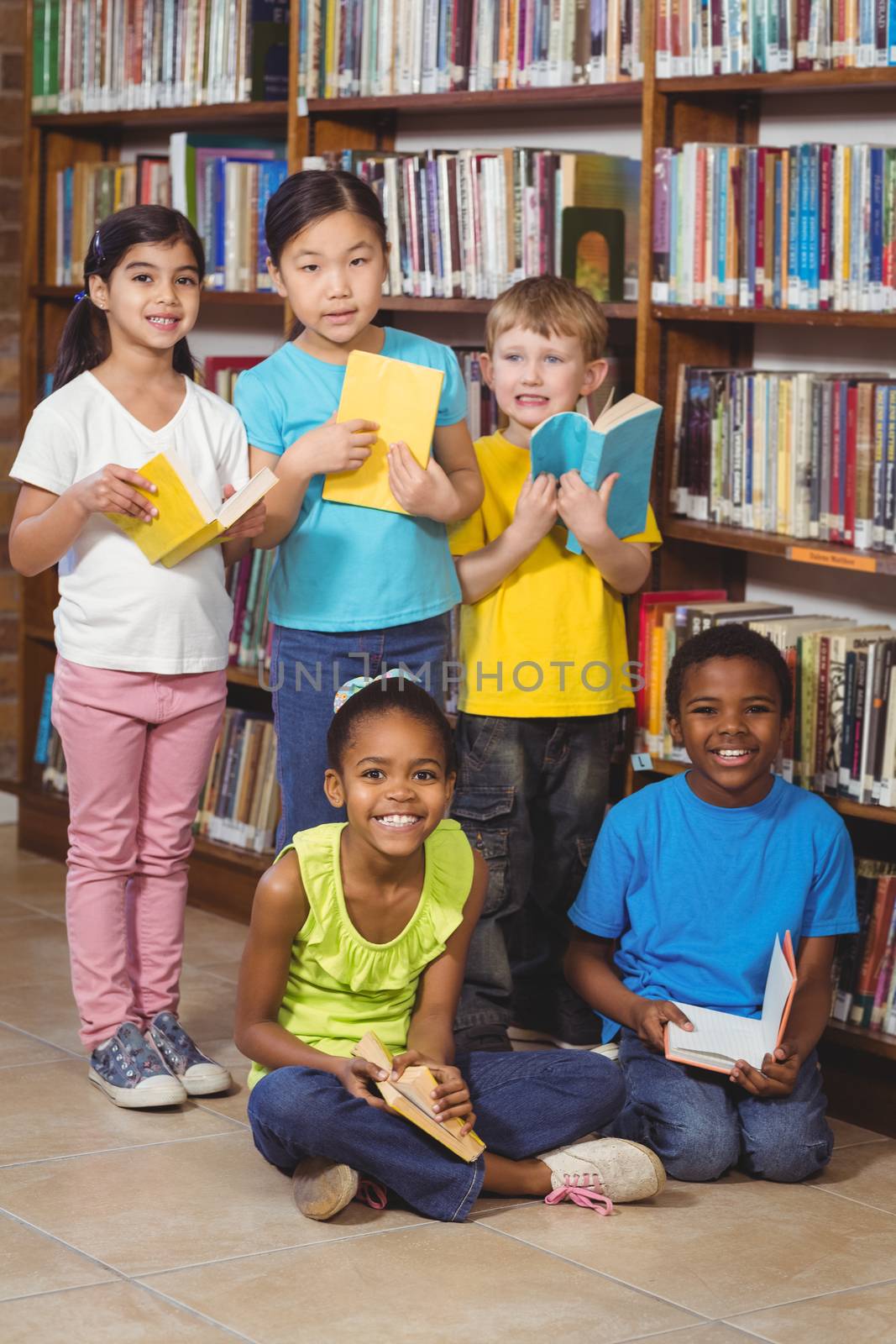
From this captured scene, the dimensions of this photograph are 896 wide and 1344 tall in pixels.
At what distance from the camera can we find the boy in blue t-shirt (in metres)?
2.62

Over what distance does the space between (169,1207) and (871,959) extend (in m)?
1.14

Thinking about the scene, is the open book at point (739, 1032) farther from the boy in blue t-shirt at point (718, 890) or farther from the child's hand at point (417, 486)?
the child's hand at point (417, 486)

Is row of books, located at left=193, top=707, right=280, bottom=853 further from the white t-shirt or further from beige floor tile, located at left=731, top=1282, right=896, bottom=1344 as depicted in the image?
beige floor tile, located at left=731, top=1282, right=896, bottom=1344

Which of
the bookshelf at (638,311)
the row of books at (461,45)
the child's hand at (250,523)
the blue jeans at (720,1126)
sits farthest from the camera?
the row of books at (461,45)

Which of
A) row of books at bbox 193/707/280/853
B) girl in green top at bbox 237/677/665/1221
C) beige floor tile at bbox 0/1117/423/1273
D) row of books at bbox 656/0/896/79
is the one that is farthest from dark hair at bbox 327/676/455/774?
row of books at bbox 193/707/280/853

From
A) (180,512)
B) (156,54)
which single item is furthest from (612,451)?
(156,54)

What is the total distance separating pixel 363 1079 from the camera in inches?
91.7

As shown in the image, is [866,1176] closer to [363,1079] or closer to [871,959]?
[871,959]

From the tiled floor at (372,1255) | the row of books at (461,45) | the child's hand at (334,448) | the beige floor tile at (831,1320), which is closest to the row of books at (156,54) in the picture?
the row of books at (461,45)

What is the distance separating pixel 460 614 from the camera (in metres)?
3.02

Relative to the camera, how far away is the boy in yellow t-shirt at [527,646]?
2.89 m

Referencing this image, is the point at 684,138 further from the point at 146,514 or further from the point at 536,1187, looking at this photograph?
the point at 536,1187

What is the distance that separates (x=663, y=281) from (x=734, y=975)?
1.16m

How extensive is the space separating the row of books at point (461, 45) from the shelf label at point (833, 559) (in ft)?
2.85
